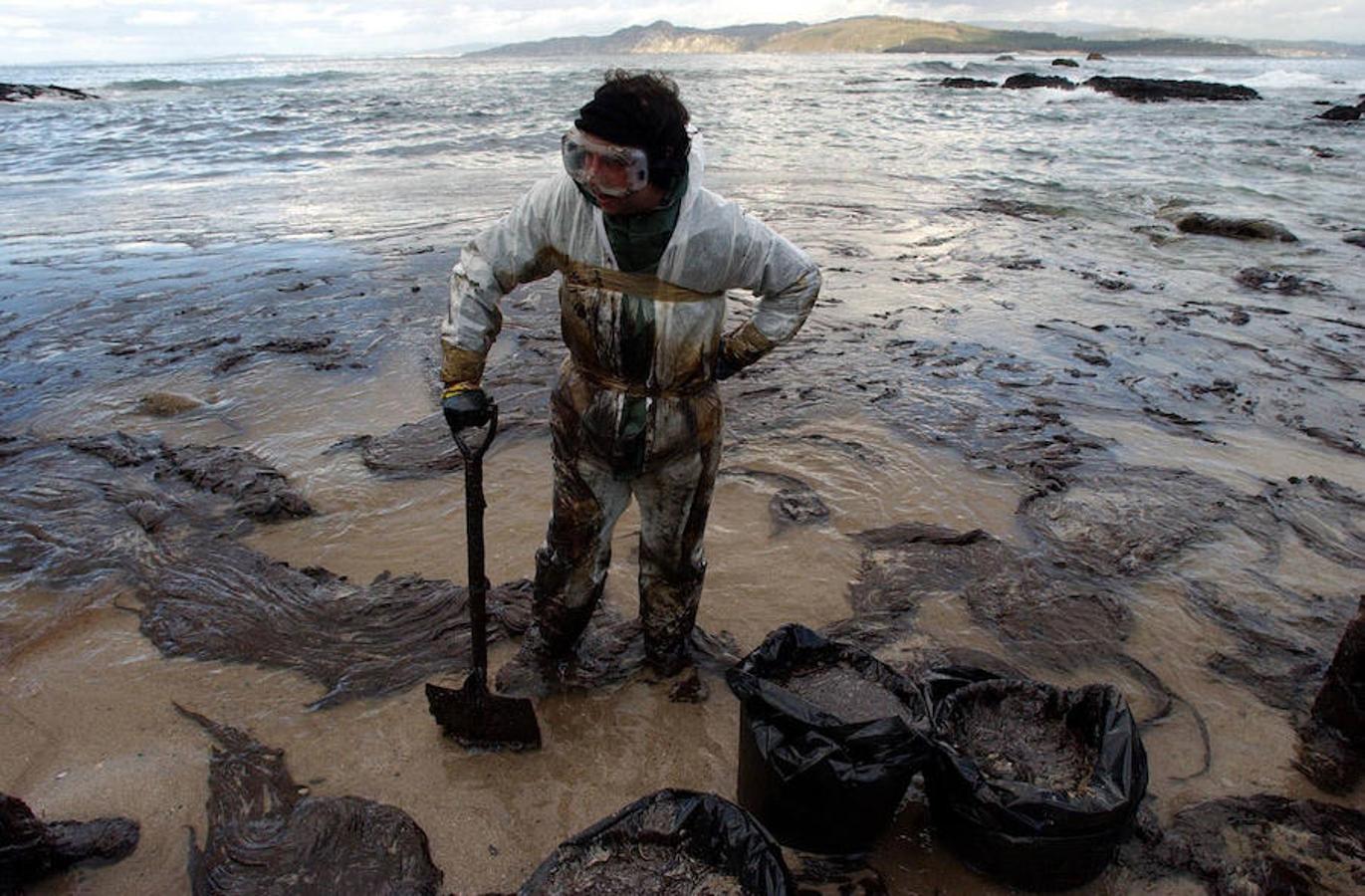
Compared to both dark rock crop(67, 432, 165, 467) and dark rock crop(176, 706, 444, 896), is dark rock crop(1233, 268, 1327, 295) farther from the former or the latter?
dark rock crop(67, 432, 165, 467)

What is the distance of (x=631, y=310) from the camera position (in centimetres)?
239

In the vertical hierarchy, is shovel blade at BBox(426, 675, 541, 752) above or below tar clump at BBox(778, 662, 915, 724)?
below

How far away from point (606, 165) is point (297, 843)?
227 centimetres

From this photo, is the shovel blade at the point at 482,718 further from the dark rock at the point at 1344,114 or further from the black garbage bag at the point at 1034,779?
the dark rock at the point at 1344,114

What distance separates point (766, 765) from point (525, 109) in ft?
94.9

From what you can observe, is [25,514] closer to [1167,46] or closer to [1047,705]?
[1047,705]

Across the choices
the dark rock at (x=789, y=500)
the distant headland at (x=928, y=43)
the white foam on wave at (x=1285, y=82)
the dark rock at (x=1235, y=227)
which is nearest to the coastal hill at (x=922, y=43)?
the distant headland at (x=928, y=43)

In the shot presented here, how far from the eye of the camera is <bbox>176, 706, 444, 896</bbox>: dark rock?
237 centimetres

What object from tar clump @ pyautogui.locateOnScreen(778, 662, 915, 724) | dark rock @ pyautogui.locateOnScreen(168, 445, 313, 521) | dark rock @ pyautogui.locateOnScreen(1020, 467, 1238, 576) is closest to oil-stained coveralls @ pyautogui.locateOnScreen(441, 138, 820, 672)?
tar clump @ pyautogui.locateOnScreen(778, 662, 915, 724)

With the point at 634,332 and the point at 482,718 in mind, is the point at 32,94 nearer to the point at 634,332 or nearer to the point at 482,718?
the point at 482,718

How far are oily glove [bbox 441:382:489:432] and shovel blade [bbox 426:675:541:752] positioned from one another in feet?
2.97

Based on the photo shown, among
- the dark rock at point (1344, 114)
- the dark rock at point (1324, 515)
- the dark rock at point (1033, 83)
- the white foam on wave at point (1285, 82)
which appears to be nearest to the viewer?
the dark rock at point (1324, 515)

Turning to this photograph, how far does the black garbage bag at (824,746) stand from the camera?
221 centimetres

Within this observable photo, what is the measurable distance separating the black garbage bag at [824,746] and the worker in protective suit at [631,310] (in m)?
0.66
